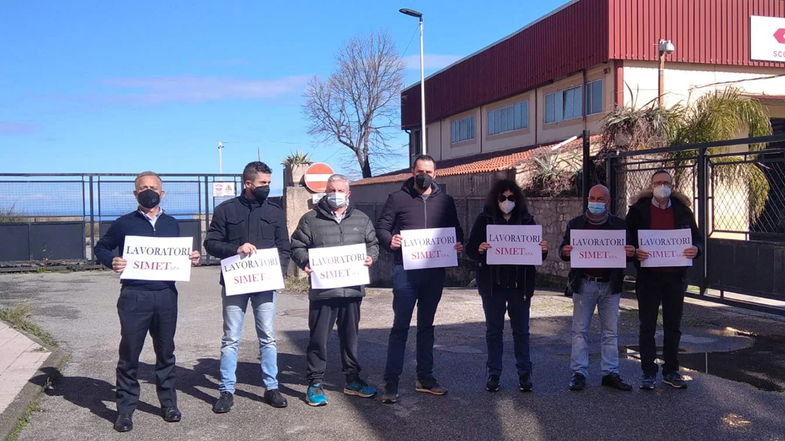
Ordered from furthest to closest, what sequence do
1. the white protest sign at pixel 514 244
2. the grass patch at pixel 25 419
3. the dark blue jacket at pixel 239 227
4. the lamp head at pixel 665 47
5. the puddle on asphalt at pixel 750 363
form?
the lamp head at pixel 665 47 < the puddle on asphalt at pixel 750 363 < the white protest sign at pixel 514 244 < the dark blue jacket at pixel 239 227 < the grass patch at pixel 25 419

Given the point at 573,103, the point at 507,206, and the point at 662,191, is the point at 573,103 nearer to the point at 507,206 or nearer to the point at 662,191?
the point at 662,191

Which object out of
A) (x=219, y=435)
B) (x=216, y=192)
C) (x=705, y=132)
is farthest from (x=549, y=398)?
(x=216, y=192)

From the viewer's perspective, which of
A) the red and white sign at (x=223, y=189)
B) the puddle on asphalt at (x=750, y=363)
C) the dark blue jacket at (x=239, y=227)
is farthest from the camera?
the red and white sign at (x=223, y=189)

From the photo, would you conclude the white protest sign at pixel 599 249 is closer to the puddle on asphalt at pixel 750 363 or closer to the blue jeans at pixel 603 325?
the blue jeans at pixel 603 325

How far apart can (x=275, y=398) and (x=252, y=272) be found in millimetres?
1023

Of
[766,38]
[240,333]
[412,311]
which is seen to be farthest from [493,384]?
[766,38]

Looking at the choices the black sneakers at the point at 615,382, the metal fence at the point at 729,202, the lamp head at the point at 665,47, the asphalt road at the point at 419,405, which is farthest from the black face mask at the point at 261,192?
the lamp head at the point at 665,47

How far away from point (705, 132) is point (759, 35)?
329 inches

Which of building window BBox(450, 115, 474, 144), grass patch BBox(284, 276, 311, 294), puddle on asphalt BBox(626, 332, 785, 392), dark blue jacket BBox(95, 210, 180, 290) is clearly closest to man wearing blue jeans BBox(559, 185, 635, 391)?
puddle on asphalt BBox(626, 332, 785, 392)

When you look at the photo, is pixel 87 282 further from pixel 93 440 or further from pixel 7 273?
pixel 93 440

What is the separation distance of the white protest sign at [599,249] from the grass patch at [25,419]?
14.7ft

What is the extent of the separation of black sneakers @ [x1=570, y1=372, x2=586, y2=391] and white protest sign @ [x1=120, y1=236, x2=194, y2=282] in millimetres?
3287

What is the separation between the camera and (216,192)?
19.8m

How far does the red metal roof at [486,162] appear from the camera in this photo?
1672 centimetres
